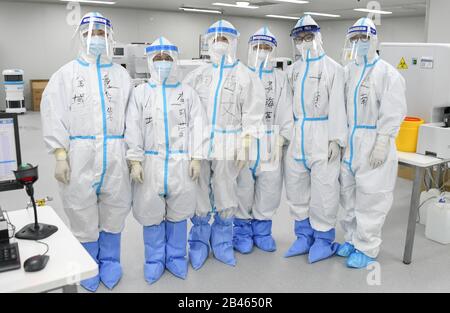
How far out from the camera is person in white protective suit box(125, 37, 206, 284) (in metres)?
2.17

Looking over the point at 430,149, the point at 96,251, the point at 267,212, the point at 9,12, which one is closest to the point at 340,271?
the point at 267,212

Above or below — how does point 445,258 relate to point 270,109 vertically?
below

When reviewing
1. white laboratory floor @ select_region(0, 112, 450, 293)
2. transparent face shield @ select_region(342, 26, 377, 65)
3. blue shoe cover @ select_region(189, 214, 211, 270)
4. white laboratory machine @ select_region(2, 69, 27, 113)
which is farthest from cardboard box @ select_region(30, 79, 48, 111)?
transparent face shield @ select_region(342, 26, 377, 65)

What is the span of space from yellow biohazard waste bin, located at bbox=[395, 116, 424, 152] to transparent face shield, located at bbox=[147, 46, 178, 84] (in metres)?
1.63

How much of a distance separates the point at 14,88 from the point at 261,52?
738cm

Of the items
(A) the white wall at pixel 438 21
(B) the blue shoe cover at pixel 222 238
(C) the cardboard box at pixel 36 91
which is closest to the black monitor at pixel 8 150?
(B) the blue shoe cover at pixel 222 238

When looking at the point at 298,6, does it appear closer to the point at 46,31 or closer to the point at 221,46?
the point at 46,31

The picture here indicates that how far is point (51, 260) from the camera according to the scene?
51.8 inches

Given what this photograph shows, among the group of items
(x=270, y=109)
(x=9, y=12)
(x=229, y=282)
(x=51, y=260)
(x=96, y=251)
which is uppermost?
(x=9, y=12)

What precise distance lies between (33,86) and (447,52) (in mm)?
8742

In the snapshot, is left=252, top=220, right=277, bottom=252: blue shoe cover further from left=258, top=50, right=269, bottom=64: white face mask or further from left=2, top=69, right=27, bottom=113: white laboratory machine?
left=2, top=69, right=27, bottom=113: white laboratory machine

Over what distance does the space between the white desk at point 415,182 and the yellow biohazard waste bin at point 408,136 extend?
12 cm

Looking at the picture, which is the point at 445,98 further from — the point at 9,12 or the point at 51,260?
the point at 9,12

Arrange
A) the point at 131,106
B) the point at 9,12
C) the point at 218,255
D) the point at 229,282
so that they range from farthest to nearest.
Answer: the point at 9,12, the point at 218,255, the point at 229,282, the point at 131,106
